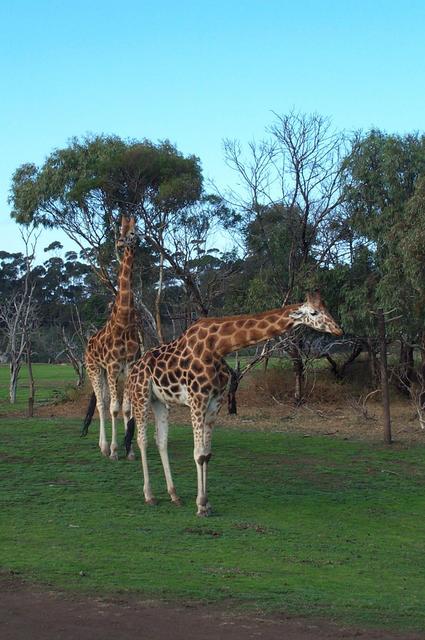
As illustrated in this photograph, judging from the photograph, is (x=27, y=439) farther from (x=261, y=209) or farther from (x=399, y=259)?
(x=261, y=209)

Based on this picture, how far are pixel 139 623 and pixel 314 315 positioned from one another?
6004mm

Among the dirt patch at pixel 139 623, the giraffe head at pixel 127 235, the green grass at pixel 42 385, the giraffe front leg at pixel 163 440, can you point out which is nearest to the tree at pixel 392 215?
the giraffe head at pixel 127 235

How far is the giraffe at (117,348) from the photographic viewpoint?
1691 centimetres

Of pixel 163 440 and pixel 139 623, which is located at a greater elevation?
pixel 163 440

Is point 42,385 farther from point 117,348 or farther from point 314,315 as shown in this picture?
point 314,315

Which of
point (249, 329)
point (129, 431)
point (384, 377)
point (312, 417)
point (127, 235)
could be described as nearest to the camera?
point (249, 329)

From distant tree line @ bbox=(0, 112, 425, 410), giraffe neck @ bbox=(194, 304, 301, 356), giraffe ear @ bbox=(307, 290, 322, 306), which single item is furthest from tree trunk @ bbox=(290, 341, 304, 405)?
giraffe ear @ bbox=(307, 290, 322, 306)

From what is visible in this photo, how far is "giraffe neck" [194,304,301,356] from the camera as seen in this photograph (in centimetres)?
1295

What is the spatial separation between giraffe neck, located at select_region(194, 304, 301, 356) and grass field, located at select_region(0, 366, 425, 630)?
2368 millimetres

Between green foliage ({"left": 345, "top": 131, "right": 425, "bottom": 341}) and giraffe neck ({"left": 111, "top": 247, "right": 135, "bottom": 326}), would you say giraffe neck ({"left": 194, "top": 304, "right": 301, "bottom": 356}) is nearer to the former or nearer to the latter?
giraffe neck ({"left": 111, "top": 247, "right": 135, "bottom": 326})

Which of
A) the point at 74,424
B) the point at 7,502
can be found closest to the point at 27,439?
the point at 74,424

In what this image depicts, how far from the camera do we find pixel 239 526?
1191 cm

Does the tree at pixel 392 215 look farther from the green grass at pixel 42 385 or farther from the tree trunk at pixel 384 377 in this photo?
the green grass at pixel 42 385

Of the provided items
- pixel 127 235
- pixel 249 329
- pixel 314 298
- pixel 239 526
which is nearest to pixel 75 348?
pixel 127 235
